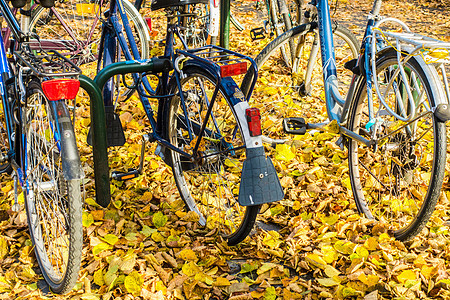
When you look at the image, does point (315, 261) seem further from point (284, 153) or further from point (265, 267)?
point (284, 153)

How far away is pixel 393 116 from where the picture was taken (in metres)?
2.76

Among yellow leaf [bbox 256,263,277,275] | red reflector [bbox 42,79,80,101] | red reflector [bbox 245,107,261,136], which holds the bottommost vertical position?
yellow leaf [bbox 256,263,277,275]

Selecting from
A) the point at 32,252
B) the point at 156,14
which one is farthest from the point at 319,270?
the point at 156,14

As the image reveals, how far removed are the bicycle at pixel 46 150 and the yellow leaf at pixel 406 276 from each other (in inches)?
62.6

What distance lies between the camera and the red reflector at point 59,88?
1.98 meters

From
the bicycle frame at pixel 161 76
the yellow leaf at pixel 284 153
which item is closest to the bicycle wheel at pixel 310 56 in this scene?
the yellow leaf at pixel 284 153

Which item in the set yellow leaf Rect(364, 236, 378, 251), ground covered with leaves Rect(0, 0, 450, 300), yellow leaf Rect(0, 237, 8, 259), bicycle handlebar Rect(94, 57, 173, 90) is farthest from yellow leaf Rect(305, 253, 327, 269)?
yellow leaf Rect(0, 237, 8, 259)

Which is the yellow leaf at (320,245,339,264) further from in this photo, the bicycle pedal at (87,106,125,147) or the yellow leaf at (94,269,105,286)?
the bicycle pedal at (87,106,125,147)

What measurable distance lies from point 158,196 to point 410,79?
180 centimetres

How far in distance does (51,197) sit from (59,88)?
2.17ft

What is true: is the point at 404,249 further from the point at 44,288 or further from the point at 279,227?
the point at 44,288

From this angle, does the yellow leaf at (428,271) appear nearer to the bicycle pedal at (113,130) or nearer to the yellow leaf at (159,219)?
the yellow leaf at (159,219)

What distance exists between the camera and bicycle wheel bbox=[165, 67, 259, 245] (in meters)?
2.54

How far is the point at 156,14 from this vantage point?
7.88 m
